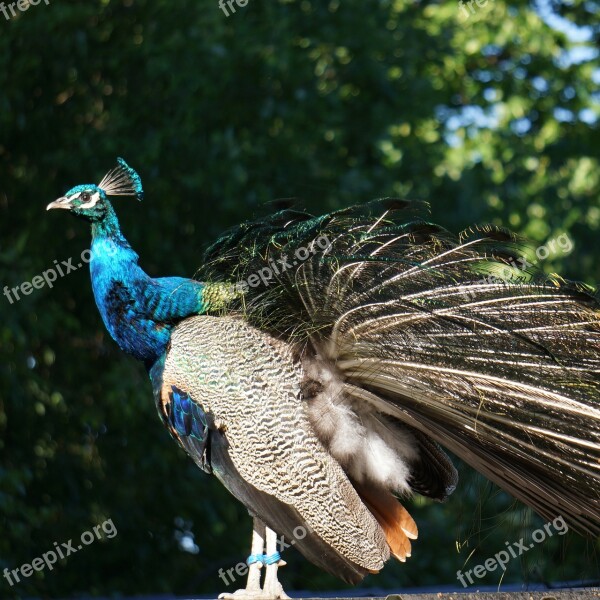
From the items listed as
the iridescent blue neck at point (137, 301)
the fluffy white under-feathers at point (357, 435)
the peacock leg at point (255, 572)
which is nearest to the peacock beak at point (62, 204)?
the iridescent blue neck at point (137, 301)

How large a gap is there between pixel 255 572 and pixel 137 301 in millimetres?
873

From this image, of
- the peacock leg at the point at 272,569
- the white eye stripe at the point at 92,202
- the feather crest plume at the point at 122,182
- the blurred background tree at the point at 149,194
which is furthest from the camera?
the blurred background tree at the point at 149,194

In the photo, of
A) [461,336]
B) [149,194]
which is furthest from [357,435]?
[149,194]

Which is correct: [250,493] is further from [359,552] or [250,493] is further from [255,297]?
[255,297]

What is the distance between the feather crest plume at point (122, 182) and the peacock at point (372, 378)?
0.50 metres

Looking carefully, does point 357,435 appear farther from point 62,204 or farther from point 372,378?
point 62,204

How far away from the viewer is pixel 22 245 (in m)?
5.57

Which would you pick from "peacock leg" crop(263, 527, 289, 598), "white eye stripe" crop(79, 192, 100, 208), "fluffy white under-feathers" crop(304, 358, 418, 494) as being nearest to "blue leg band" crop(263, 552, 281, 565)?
"peacock leg" crop(263, 527, 289, 598)

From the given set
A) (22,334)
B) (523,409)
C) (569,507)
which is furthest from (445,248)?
(22,334)

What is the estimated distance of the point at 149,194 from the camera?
20.1ft

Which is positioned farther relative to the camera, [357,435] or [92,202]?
[92,202]

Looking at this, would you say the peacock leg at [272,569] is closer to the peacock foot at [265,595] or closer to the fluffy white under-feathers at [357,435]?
the peacock foot at [265,595]

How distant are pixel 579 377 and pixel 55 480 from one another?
13.3 feet

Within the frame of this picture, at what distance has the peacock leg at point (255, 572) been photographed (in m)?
3.02
